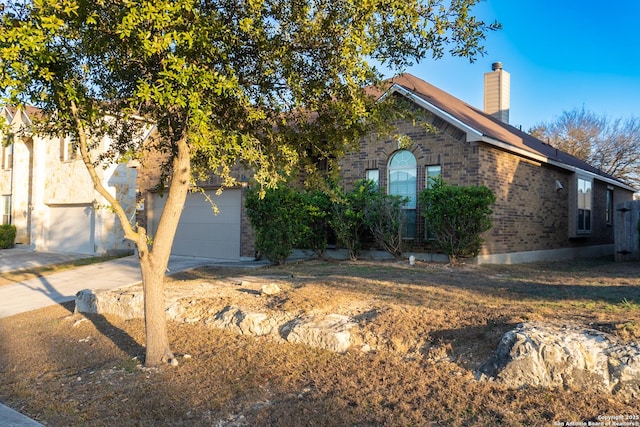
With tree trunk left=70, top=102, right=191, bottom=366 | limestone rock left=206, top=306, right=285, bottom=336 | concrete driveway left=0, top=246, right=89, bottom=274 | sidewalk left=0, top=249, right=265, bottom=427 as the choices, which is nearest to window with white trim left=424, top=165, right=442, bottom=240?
sidewalk left=0, top=249, right=265, bottom=427

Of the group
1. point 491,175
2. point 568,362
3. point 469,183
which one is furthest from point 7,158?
point 568,362

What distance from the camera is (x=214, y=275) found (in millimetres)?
11695

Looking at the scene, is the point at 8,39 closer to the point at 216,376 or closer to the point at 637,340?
the point at 216,376

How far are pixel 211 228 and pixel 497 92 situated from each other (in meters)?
12.4

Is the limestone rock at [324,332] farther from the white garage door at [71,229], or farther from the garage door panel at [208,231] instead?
the white garage door at [71,229]

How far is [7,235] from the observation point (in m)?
21.8

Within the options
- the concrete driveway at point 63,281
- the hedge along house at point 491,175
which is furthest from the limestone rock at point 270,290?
the concrete driveway at point 63,281

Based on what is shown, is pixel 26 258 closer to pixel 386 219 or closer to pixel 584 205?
pixel 386 219

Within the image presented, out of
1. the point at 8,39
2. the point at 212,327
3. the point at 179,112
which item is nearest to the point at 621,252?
the point at 212,327

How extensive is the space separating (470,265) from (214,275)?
6252 millimetres

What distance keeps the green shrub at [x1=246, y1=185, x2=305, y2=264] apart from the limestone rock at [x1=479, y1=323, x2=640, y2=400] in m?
8.83

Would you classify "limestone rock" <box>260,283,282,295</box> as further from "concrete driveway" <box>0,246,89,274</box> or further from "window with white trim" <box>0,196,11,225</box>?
"window with white trim" <box>0,196,11,225</box>

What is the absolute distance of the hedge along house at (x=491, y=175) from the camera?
1288 cm

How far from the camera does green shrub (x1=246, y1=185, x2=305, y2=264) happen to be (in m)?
12.7
